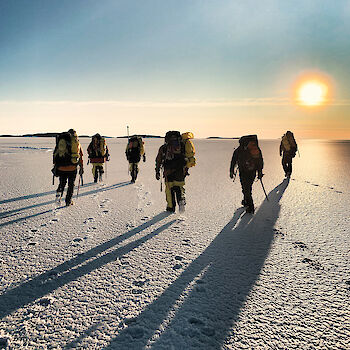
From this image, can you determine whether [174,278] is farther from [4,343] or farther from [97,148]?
[97,148]

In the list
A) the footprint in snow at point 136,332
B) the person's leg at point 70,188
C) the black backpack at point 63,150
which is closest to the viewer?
the footprint in snow at point 136,332

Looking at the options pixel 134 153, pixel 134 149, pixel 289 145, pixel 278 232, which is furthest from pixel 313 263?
pixel 289 145

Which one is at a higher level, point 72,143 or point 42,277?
point 72,143

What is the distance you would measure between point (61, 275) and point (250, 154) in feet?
14.4

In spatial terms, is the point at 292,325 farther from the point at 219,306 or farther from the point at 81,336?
the point at 81,336

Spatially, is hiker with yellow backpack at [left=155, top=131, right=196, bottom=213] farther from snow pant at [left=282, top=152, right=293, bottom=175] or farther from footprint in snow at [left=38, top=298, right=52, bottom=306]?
snow pant at [left=282, top=152, right=293, bottom=175]

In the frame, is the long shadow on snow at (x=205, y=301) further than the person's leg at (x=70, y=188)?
No

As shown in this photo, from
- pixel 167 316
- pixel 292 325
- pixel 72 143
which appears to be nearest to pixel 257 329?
pixel 292 325

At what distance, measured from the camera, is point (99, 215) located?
5336 millimetres

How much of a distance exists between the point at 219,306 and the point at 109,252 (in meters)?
1.80

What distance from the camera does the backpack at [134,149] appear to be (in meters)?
9.30

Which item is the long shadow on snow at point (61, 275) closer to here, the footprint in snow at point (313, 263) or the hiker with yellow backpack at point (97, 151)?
the footprint in snow at point (313, 263)

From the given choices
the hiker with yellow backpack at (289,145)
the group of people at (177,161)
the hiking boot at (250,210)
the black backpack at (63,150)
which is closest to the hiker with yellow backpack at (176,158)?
the group of people at (177,161)

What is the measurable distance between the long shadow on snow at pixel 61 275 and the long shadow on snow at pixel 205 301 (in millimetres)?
1052
